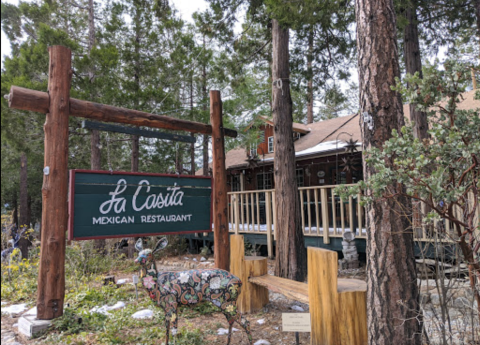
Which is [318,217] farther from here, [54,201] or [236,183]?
[236,183]

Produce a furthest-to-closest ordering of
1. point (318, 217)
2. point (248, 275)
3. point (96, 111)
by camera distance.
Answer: point (318, 217)
point (248, 275)
point (96, 111)

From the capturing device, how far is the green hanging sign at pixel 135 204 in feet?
14.2

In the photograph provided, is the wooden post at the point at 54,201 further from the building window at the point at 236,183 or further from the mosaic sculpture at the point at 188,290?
Answer: the building window at the point at 236,183

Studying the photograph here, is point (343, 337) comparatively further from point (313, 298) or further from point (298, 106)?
point (298, 106)

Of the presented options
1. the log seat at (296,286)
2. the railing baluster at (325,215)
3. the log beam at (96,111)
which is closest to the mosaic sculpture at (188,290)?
the log seat at (296,286)

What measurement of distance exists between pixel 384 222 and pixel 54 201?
3.73 meters

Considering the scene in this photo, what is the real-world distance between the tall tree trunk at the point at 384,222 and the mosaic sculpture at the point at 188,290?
4.67 ft

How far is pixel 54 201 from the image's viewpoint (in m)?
4.40

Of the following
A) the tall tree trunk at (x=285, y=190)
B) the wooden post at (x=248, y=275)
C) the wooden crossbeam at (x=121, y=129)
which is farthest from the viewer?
the tall tree trunk at (x=285, y=190)

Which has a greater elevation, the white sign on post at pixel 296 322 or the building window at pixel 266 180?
the building window at pixel 266 180

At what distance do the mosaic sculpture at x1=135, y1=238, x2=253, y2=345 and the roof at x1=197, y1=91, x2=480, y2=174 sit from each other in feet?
24.3

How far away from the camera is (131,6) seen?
12.0 metres

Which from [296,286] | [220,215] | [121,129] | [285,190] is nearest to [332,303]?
[296,286]

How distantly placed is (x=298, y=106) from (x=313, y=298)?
18.5 metres
